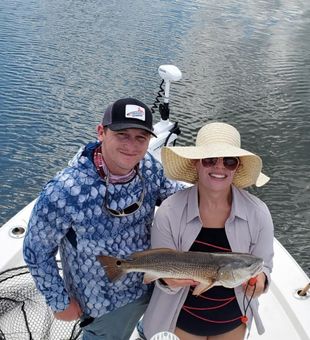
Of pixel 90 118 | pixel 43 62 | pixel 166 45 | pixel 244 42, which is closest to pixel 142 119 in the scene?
pixel 90 118

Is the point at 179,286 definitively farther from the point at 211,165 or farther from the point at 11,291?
the point at 11,291

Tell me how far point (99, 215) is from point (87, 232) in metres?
0.10

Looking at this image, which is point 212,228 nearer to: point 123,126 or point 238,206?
point 238,206

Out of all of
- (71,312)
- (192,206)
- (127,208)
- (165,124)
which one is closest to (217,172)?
(192,206)

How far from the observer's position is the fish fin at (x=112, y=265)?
2.10 meters

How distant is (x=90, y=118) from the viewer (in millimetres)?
10672

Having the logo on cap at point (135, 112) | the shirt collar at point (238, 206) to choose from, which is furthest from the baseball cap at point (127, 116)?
the shirt collar at point (238, 206)

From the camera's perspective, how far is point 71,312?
228cm

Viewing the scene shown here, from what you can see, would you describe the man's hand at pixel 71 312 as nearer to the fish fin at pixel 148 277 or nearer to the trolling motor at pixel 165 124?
the fish fin at pixel 148 277

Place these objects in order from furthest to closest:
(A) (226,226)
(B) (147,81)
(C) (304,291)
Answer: (B) (147,81) → (C) (304,291) → (A) (226,226)

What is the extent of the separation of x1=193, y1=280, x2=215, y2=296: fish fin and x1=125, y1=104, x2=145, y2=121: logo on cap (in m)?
0.89

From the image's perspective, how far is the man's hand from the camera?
226 cm

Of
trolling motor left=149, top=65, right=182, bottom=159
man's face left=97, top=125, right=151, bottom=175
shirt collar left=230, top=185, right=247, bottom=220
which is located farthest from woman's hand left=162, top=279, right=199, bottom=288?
trolling motor left=149, top=65, right=182, bottom=159

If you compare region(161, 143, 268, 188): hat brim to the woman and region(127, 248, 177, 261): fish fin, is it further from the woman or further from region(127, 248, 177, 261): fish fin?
region(127, 248, 177, 261): fish fin
